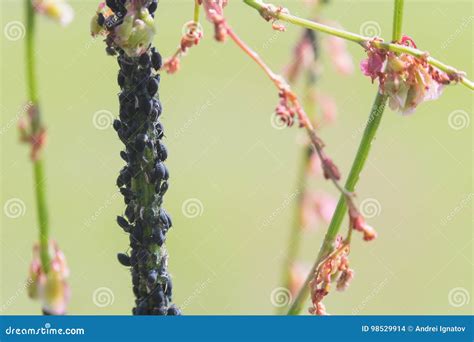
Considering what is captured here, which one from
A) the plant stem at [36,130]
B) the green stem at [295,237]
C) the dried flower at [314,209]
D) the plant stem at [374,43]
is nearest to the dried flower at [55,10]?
the plant stem at [36,130]

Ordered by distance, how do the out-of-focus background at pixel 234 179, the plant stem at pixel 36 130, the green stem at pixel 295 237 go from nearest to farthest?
the plant stem at pixel 36 130 → the green stem at pixel 295 237 → the out-of-focus background at pixel 234 179

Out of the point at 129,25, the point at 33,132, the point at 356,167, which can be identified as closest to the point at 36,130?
the point at 33,132

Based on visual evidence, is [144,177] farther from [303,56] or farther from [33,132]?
[303,56]

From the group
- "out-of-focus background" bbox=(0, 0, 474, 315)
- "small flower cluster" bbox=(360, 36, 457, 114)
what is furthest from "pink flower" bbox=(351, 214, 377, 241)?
"out-of-focus background" bbox=(0, 0, 474, 315)

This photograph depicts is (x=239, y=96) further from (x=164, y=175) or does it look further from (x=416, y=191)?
(x=164, y=175)

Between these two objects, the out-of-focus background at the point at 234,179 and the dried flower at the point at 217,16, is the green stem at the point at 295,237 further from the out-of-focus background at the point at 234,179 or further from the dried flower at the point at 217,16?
the out-of-focus background at the point at 234,179

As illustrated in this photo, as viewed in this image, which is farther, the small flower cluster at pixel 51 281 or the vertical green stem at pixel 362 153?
the small flower cluster at pixel 51 281
